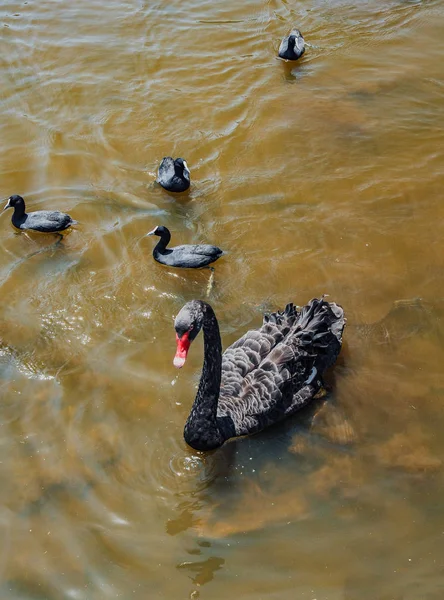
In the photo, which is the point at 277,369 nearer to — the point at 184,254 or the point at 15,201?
the point at 184,254

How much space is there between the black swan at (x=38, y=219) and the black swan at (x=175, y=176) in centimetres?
121

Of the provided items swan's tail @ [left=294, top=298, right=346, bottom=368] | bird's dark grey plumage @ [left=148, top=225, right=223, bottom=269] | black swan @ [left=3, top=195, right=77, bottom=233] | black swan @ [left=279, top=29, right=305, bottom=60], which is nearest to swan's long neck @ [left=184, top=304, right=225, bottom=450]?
swan's tail @ [left=294, top=298, right=346, bottom=368]

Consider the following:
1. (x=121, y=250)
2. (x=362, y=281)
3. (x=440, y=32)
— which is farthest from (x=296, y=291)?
(x=440, y=32)

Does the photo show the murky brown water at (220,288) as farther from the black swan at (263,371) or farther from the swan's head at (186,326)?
the swan's head at (186,326)

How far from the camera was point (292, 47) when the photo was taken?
11.5 metres

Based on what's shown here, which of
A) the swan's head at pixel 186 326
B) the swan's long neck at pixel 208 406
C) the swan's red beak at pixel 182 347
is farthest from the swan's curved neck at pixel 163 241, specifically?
the swan's red beak at pixel 182 347

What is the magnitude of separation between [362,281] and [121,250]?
2.69 meters

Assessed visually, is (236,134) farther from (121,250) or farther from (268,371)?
(268,371)

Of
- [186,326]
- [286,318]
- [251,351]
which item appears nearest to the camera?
[186,326]

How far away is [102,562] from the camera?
502cm

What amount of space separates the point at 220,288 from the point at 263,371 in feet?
5.23

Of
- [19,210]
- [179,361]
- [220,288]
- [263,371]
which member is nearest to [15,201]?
[19,210]

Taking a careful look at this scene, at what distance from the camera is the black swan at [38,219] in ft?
26.9

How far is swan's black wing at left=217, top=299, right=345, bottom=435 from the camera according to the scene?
6.06m
